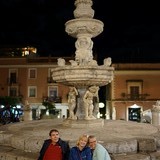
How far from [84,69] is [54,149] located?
3.68 metres

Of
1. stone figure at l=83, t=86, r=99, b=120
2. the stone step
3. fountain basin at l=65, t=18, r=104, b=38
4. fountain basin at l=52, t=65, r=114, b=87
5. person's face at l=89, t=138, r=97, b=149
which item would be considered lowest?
the stone step

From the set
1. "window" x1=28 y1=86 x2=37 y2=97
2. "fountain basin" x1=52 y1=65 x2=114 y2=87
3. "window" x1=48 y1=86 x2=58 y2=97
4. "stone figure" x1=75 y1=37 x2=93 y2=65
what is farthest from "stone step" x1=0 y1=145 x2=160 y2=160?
"window" x1=28 y1=86 x2=37 y2=97

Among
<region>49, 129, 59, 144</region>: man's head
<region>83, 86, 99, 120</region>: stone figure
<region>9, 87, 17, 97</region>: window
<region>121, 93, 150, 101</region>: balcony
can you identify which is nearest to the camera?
<region>49, 129, 59, 144</region>: man's head

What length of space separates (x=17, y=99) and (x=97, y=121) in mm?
29099

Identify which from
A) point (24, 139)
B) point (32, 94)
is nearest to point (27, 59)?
point (32, 94)

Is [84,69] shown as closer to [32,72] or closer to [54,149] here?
[54,149]

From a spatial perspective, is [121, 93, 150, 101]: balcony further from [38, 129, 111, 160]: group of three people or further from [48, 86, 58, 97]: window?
[38, 129, 111, 160]: group of three people

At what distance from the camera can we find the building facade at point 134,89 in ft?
116

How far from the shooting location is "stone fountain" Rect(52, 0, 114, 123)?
814 cm

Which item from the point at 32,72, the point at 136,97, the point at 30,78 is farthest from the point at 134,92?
the point at 30,78

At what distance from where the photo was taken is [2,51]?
4925cm

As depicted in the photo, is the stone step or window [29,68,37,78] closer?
the stone step

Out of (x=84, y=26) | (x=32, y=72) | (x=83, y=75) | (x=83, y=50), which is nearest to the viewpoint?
(x=83, y=75)

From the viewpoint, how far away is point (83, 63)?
8703mm
